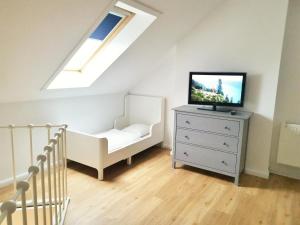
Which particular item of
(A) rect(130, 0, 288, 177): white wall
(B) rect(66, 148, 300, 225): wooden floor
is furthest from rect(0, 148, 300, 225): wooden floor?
(A) rect(130, 0, 288, 177): white wall

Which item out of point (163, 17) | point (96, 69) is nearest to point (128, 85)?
point (96, 69)

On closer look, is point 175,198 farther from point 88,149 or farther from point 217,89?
point 217,89

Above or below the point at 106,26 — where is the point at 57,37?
below

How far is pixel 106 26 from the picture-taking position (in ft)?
9.50

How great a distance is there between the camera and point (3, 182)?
2697 mm

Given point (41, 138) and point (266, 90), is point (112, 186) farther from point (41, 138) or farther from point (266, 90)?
point (266, 90)

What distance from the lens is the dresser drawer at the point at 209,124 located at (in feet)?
9.15

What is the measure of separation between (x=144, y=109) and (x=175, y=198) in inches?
75.5

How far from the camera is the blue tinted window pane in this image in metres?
2.84

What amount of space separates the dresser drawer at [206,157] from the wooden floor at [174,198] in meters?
0.18

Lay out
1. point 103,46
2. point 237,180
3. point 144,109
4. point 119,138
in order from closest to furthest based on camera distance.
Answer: point 237,180 → point 103,46 → point 119,138 → point 144,109

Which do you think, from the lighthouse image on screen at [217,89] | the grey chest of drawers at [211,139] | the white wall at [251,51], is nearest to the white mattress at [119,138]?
the grey chest of drawers at [211,139]

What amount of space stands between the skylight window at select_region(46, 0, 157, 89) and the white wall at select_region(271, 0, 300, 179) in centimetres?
171

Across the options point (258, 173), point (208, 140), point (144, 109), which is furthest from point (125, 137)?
point (258, 173)
